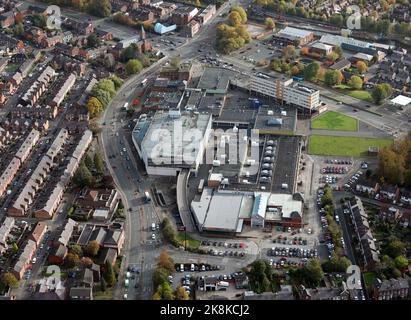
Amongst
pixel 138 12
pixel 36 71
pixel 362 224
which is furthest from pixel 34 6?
pixel 362 224

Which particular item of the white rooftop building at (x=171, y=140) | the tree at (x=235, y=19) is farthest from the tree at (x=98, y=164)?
the tree at (x=235, y=19)

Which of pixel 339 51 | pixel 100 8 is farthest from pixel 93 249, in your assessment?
pixel 100 8

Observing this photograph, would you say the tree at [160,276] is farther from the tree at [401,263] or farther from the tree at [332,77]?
the tree at [332,77]

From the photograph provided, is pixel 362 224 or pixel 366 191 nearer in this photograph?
pixel 362 224

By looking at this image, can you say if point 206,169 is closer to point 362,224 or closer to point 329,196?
point 329,196

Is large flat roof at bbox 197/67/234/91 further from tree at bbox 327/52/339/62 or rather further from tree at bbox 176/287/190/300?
tree at bbox 176/287/190/300

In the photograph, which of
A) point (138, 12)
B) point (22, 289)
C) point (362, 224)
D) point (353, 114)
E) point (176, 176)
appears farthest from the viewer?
point (138, 12)
